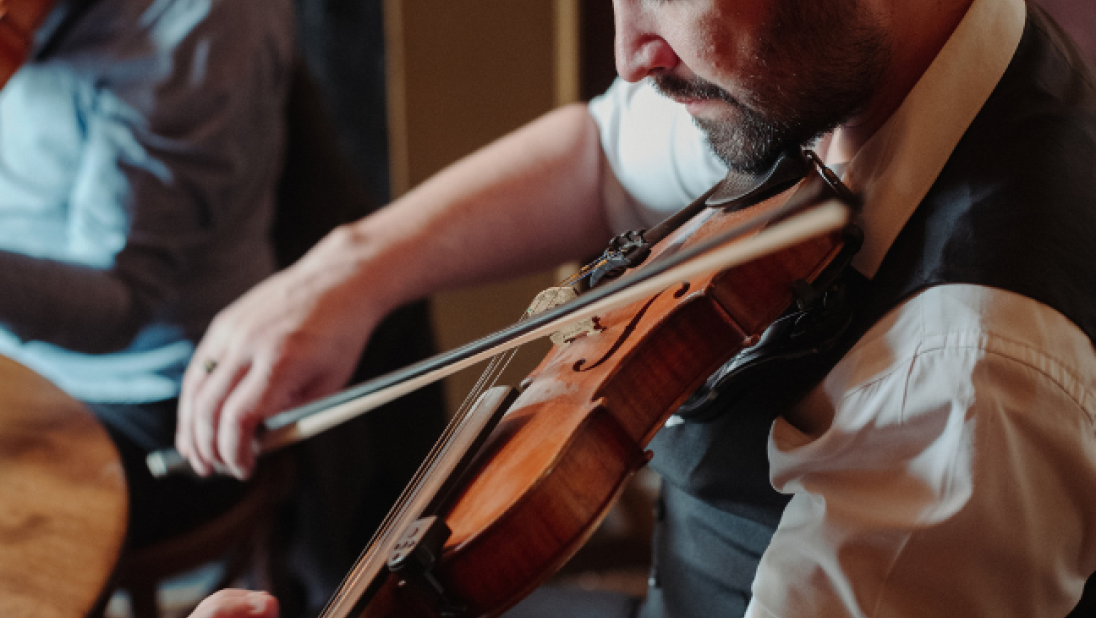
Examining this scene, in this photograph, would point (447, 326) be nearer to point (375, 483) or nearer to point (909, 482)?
point (375, 483)

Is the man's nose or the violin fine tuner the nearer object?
the violin fine tuner

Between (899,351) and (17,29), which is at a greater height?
(17,29)

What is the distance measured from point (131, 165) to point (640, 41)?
0.80m

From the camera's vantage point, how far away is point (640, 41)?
0.68 metres

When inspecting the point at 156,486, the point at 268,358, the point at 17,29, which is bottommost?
the point at 156,486

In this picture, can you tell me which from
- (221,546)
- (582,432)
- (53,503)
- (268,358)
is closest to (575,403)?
(582,432)

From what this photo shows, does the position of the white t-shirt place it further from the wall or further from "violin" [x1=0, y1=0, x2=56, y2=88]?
the wall

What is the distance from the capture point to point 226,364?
2.85 ft

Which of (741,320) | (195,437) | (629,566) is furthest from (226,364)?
(629,566)

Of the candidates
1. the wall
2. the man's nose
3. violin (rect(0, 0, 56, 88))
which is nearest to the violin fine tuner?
the man's nose

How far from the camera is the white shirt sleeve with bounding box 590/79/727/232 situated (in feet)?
3.09

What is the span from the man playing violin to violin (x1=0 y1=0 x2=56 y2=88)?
50cm

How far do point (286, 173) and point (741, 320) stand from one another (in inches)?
36.2

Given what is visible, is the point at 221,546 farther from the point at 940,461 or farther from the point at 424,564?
the point at 940,461
